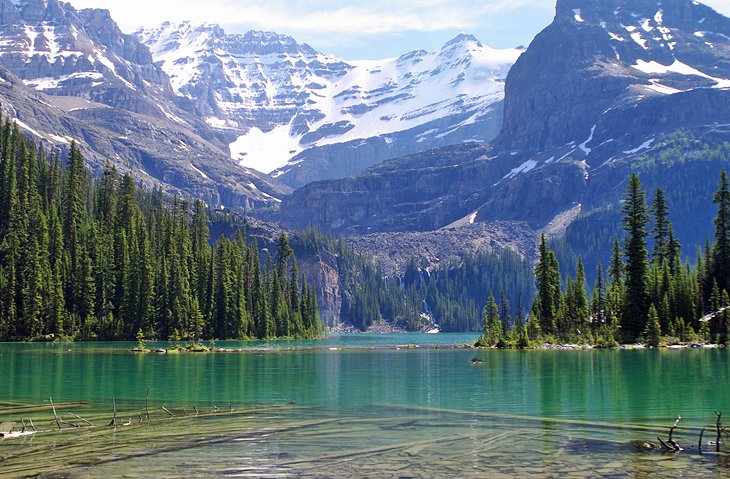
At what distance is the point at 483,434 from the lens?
1447 inches

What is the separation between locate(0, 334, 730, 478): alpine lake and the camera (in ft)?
98.7

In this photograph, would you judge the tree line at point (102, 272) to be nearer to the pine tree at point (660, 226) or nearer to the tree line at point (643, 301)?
the tree line at point (643, 301)

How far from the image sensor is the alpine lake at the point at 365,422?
30.1m

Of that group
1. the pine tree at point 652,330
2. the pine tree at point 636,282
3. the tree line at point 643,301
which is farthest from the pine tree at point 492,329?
the pine tree at point 652,330

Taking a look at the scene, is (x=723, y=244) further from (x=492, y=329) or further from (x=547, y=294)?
(x=492, y=329)

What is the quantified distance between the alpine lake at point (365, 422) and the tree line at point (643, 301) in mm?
40826

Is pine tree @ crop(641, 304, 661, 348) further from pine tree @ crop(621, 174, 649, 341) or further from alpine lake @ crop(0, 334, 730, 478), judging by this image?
alpine lake @ crop(0, 334, 730, 478)

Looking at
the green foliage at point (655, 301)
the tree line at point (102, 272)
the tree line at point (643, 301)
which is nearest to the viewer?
Answer: the green foliage at point (655, 301)

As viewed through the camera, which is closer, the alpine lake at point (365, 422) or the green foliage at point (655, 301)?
the alpine lake at point (365, 422)

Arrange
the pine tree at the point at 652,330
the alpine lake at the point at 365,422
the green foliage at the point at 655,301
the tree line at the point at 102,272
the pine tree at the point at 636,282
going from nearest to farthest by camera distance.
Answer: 1. the alpine lake at the point at 365,422
2. the pine tree at the point at 652,330
3. the green foliage at the point at 655,301
4. the pine tree at the point at 636,282
5. the tree line at the point at 102,272

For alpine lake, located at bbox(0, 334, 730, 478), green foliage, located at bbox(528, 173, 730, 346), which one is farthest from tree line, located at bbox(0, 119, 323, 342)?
alpine lake, located at bbox(0, 334, 730, 478)

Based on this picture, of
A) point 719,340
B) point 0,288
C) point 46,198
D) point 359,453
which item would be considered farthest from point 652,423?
point 46,198

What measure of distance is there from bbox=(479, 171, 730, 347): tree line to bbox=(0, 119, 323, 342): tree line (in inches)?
2427

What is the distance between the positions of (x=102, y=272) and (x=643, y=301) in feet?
324
